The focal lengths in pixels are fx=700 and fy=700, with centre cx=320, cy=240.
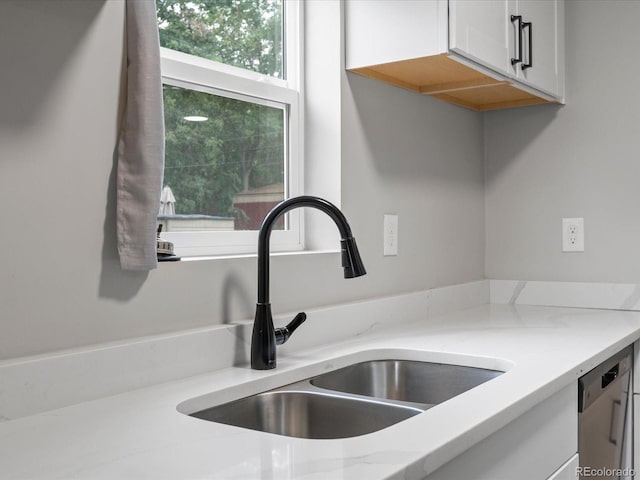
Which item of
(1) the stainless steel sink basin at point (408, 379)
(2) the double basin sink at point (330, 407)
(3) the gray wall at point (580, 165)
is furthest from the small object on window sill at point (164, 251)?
(3) the gray wall at point (580, 165)

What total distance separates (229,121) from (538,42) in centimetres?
112

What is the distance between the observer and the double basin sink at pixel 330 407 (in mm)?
1251

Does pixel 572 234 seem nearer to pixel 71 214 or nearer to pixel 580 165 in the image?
pixel 580 165

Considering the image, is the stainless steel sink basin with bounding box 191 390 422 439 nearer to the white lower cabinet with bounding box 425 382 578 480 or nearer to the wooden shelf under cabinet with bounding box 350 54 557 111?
the white lower cabinet with bounding box 425 382 578 480

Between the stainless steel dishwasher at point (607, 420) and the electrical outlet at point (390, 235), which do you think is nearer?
the stainless steel dishwasher at point (607, 420)

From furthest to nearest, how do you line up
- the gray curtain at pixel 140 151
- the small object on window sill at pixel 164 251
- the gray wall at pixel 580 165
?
the gray wall at pixel 580 165 → the small object on window sill at pixel 164 251 → the gray curtain at pixel 140 151

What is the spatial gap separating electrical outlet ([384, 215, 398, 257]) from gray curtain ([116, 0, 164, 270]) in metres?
0.94

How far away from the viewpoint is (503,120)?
2643 millimetres

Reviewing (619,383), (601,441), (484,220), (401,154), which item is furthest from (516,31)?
(601,441)

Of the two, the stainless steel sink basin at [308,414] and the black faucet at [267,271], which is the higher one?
the black faucet at [267,271]

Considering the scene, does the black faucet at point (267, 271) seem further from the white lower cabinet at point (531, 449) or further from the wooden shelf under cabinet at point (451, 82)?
the wooden shelf under cabinet at point (451, 82)

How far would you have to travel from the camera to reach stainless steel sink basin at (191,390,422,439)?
1249 mm

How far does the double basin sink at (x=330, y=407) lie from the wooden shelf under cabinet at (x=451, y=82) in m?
0.81

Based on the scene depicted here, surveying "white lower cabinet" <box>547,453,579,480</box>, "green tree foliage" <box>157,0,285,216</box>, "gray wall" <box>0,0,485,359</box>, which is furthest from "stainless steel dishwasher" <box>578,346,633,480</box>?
"green tree foliage" <box>157,0,285,216</box>
